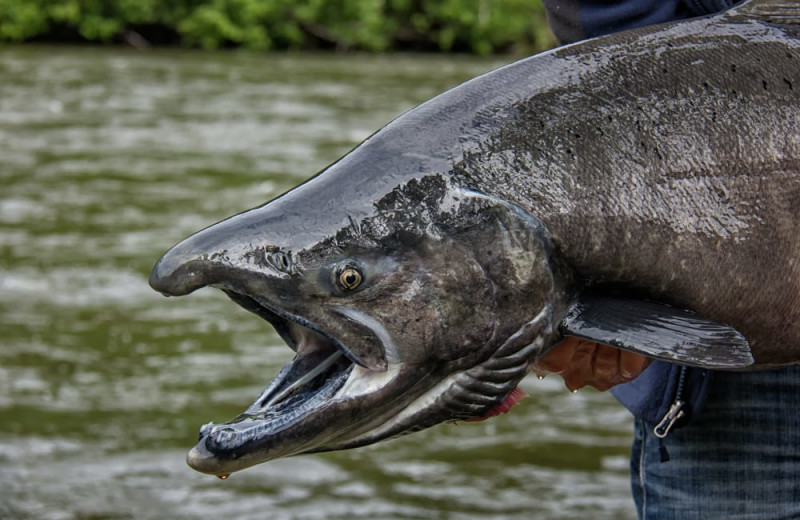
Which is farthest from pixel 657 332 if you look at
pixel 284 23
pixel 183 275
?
pixel 284 23

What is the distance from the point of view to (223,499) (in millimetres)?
4352

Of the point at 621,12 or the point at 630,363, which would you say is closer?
the point at 630,363

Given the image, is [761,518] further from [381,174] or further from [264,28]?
[264,28]

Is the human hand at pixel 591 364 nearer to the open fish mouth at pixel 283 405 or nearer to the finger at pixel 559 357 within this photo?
the finger at pixel 559 357

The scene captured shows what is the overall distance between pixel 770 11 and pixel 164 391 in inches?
154

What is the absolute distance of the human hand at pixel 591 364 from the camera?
1.99 m

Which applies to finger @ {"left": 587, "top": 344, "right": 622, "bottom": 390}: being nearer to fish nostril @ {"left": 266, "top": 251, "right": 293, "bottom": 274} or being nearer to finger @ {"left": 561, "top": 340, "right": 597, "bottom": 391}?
finger @ {"left": 561, "top": 340, "right": 597, "bottom": 391}

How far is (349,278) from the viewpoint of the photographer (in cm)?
171

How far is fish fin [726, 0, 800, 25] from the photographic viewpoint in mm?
2062

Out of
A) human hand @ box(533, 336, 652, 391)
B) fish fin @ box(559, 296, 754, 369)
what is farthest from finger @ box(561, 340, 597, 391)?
fish fin @ box(559, 296, 754, 369)

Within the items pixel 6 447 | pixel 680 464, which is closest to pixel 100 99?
pixel 6 447

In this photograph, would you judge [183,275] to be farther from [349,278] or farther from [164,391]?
[164,391]

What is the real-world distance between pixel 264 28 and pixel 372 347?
24.5 meters

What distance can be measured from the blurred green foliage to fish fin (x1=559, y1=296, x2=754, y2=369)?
872 inches
